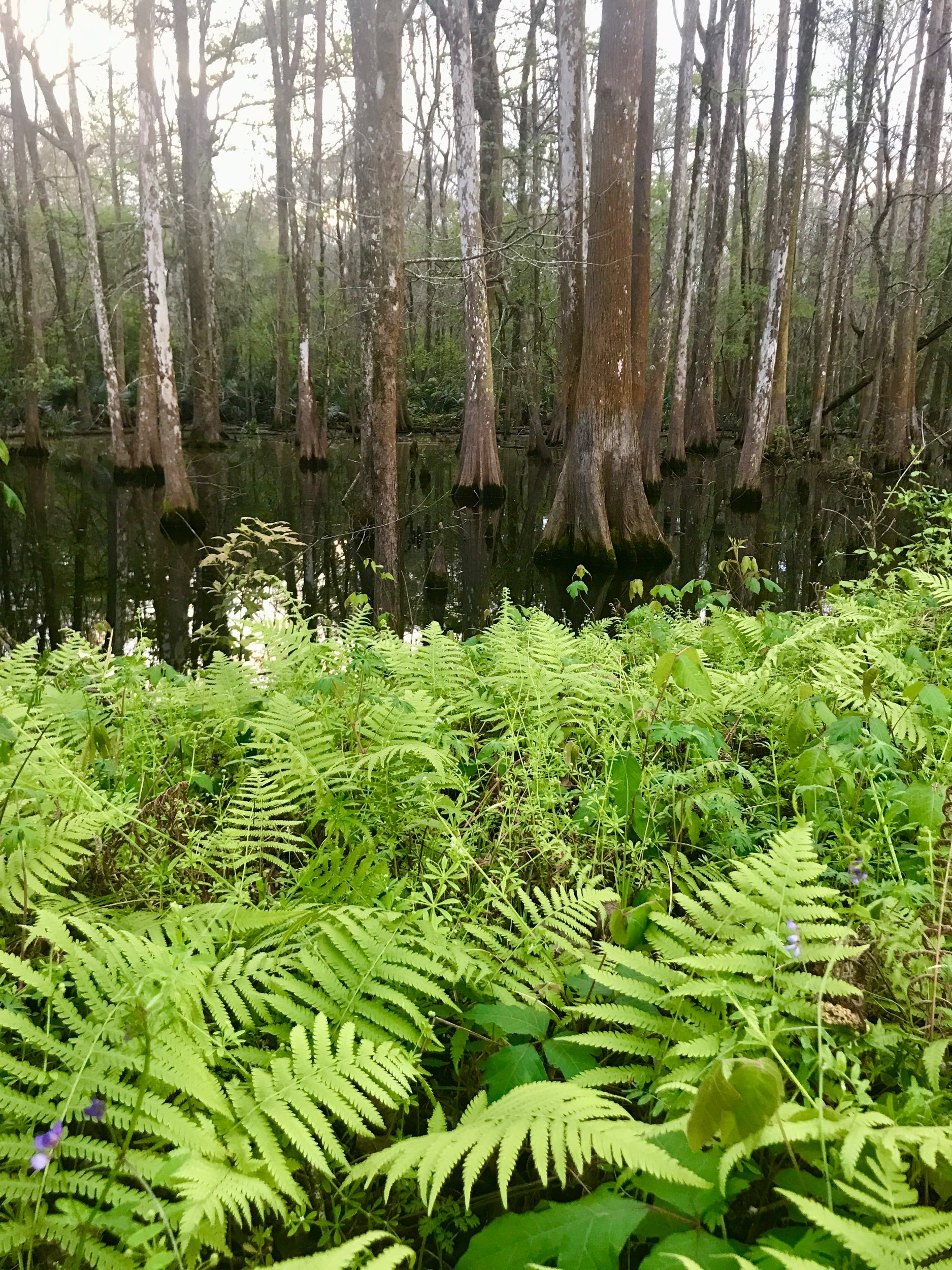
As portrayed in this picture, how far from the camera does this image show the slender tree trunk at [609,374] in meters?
9.32

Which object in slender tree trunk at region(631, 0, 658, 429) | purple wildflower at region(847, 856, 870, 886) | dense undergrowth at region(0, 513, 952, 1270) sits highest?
slender tree trunk at region(631, 0, 658, 429)

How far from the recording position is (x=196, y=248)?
20.4 m

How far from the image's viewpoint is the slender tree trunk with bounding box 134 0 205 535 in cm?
1105

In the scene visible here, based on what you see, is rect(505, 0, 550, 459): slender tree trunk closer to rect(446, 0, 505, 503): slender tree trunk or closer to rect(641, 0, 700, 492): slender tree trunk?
rect(641, 0, 700, 492): slender tree trunk

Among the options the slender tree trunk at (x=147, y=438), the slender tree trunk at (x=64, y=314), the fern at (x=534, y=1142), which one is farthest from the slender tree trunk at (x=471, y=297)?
the slender tree trunk at (x=64, y=314)

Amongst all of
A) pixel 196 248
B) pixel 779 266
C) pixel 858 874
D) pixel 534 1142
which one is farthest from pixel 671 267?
pixel 534 1142

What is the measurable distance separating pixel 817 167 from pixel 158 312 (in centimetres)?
2938

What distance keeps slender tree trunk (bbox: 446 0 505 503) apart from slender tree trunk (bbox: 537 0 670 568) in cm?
199

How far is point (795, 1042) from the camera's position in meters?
1.24

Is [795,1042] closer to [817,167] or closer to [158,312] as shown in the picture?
→ [158,312]

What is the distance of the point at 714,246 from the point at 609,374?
13.6m

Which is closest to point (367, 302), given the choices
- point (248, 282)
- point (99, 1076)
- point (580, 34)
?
point (99, 1076)

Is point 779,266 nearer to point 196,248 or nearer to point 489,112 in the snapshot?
point 489,112

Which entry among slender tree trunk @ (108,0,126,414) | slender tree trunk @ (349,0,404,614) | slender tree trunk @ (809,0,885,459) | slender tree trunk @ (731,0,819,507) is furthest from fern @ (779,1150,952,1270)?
slender tree trunk @ (108,0,126,414)
